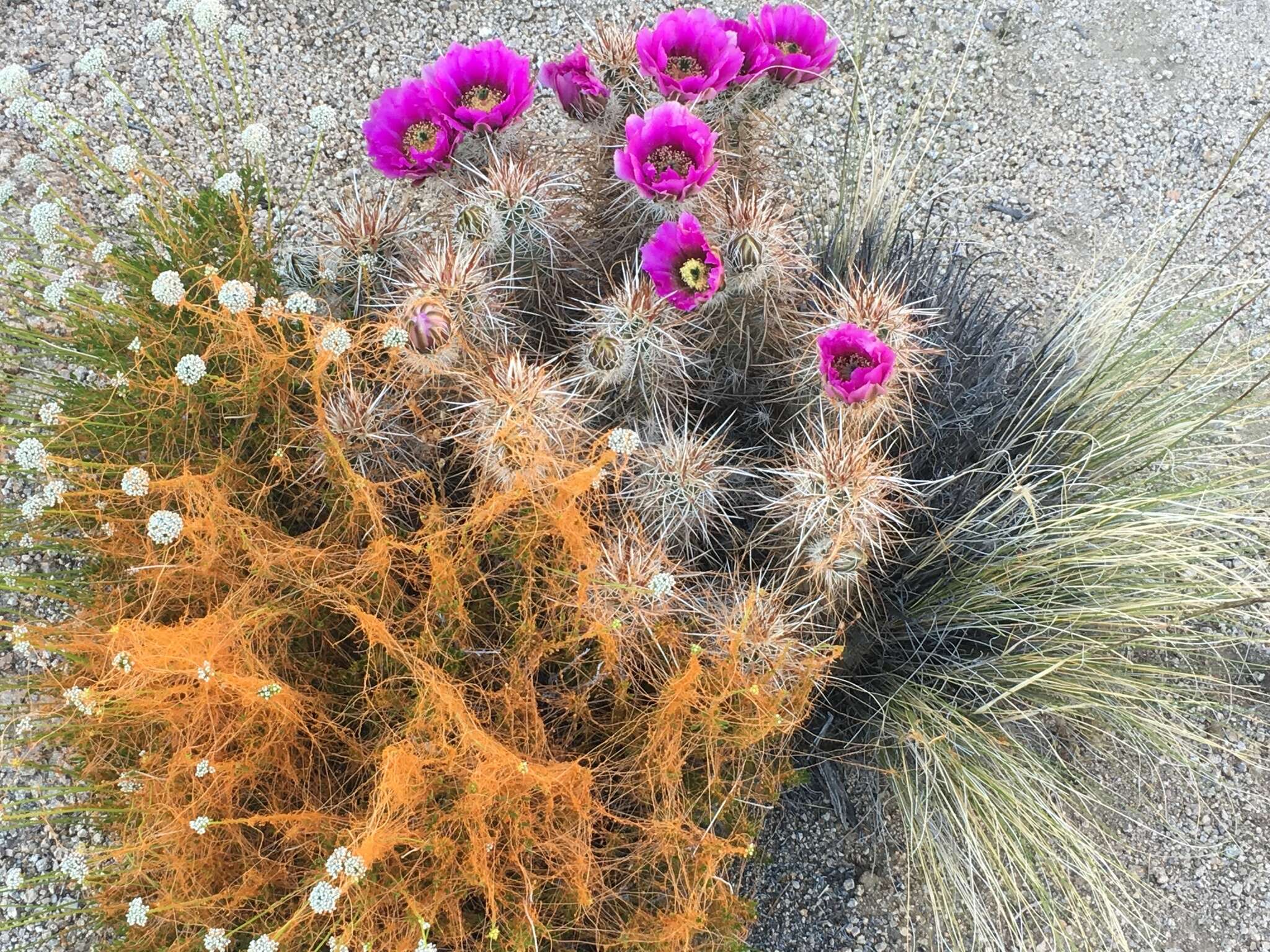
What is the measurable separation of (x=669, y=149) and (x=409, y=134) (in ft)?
2.39

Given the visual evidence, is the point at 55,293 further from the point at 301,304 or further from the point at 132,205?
the point at 301,304

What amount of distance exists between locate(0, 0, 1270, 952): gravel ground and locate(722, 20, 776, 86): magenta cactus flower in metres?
1.42

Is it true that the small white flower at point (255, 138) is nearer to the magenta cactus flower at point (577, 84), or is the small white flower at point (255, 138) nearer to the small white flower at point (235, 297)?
the small white flower at point (235, 297)

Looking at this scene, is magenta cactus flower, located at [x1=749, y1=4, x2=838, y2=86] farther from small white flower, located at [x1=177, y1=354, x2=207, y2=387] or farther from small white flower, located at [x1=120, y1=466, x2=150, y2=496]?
small white flower, located at [x1=120, y1=466, x2=150, y2=496]

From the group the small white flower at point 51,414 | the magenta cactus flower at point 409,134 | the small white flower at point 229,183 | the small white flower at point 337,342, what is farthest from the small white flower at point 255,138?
the small white flower at point 51,414

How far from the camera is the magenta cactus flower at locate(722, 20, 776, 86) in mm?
2625

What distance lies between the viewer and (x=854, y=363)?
2396 mm

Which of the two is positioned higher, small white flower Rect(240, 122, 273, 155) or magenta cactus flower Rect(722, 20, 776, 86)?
magenta cactus flower Rect(722, 20, 776, 86)

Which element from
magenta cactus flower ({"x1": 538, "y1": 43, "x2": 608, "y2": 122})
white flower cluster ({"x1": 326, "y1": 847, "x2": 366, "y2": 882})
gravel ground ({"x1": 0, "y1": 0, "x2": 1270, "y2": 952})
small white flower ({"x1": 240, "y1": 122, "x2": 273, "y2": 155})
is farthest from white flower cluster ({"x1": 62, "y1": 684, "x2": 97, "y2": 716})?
gravel ground ({"x1": 0, "y1": 0, "x2": 1270, "y2": 952})

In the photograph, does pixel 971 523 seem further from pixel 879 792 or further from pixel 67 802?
pixel 67 802

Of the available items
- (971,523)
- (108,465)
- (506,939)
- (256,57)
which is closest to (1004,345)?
(971,523)

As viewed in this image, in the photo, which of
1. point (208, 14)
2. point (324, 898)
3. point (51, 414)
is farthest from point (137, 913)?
point (208, 14)

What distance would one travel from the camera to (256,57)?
4156 millimetres

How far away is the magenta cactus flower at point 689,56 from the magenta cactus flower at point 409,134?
54 centimetres
